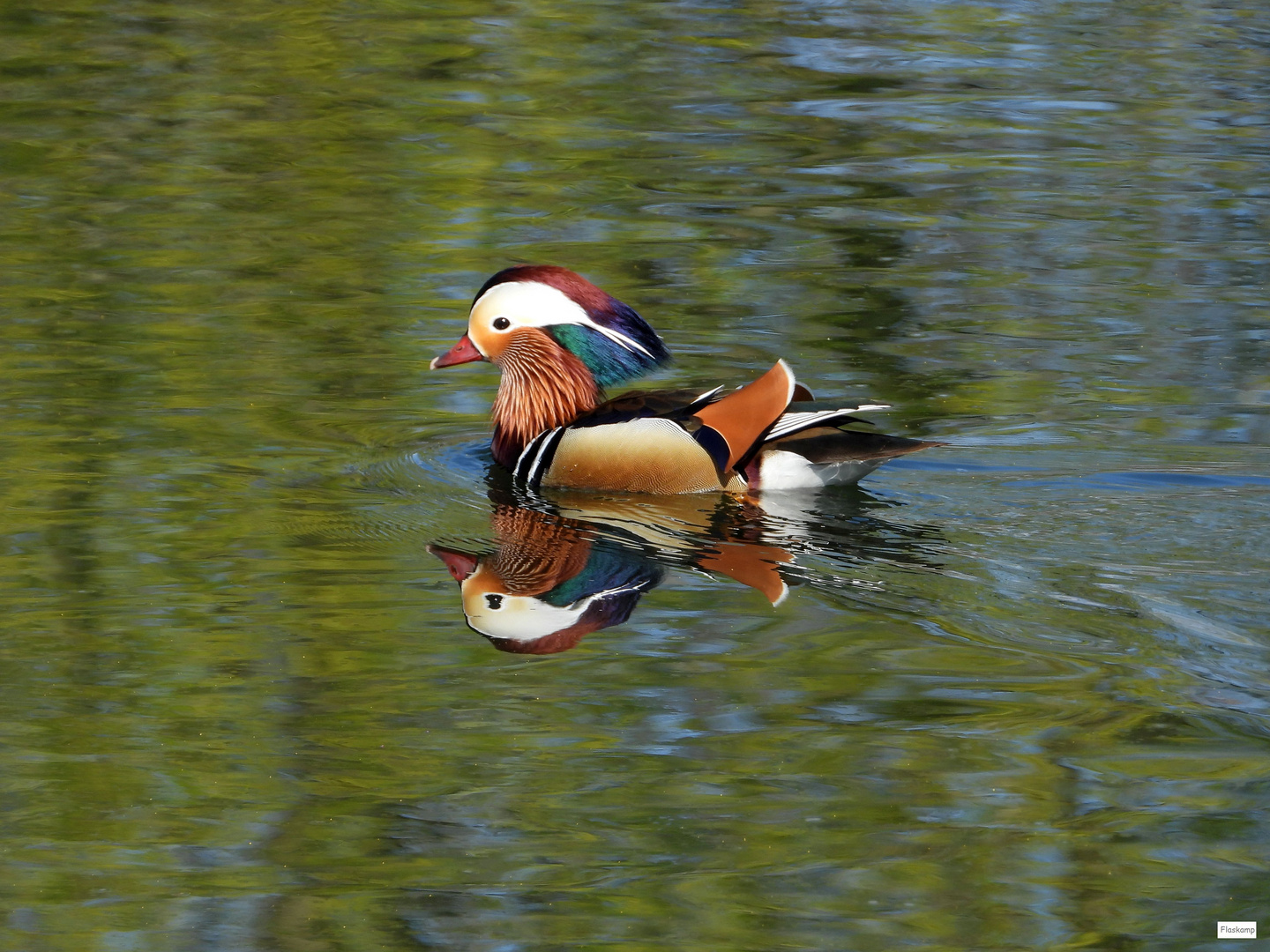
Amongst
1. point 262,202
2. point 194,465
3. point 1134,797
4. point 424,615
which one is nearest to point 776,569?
point 424,615

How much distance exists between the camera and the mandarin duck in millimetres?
7428

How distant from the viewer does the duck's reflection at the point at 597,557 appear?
6277mm

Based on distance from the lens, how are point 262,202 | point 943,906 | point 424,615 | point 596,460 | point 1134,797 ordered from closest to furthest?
point 943,906, point 1134,797, point 424,615, point 596,460, point 262,202

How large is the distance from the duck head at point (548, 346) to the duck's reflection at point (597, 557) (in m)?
0.63

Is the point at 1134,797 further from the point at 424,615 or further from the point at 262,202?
the point at 262,202

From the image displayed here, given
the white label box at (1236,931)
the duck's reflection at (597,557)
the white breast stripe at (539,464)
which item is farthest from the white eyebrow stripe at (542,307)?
the white label box at (1236,931)

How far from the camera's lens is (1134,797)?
484cm

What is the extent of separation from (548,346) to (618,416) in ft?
2.65

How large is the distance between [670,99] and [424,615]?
32.0 feet

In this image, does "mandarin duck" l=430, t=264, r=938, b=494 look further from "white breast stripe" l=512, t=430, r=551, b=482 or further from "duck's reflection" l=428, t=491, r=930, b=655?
"duck's reflection" l=428, t=491, r=930, b=655

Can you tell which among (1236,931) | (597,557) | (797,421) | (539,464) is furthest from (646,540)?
(1236,931)

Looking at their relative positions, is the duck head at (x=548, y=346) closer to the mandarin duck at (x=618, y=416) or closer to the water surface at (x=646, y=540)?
the mandarin duck at (x=618, y=416)

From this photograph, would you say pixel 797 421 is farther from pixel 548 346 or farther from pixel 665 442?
pixel 548 346

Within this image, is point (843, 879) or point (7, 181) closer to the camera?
point (843, 879)
